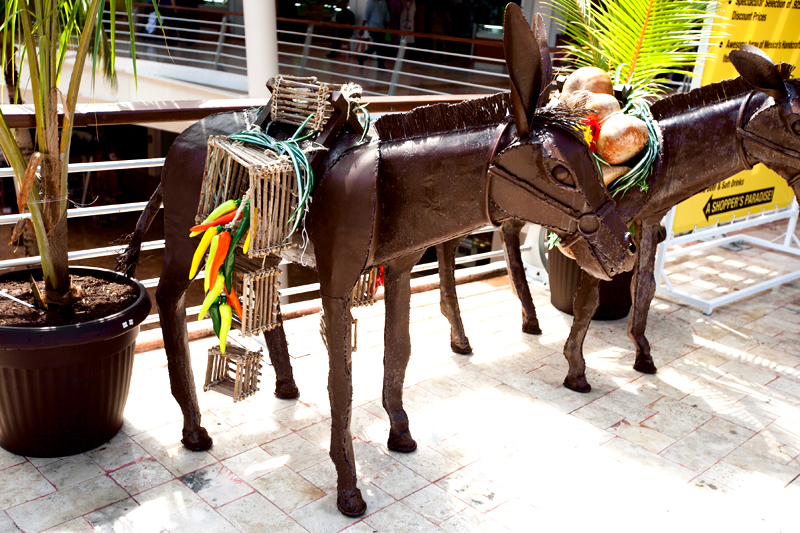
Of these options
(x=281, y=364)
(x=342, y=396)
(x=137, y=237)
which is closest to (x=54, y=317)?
(x=137, y=237)

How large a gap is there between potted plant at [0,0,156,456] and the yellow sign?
3.07 m

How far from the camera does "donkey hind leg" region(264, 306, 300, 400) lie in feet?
9.43

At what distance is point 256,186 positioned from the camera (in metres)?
1.94

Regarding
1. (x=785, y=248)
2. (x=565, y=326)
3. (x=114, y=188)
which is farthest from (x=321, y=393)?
(x=114, y=188)

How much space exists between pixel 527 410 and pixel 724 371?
1.20 metres

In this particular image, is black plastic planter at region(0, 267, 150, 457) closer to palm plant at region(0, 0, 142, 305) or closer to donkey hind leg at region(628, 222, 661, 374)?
palm plant at region(0, 0, 142, 305)

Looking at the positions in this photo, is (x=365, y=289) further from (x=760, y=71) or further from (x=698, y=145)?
(x=760, y=71)

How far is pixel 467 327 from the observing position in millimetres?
3762

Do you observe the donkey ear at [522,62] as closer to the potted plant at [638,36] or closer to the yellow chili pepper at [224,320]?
the yellow chili pepper at [224,320]

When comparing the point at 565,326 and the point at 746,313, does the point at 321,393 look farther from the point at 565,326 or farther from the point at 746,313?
the point at 746,313

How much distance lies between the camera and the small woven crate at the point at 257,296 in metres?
2.15

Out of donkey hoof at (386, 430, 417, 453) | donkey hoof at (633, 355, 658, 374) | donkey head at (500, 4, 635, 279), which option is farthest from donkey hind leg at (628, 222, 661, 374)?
donkey head at (500, 4, 635, 279)

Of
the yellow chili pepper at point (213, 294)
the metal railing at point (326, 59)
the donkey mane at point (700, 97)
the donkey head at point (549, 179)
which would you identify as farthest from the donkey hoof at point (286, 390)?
the metal railing at point (326, 59)

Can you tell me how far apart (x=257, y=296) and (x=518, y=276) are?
74.1 inches
